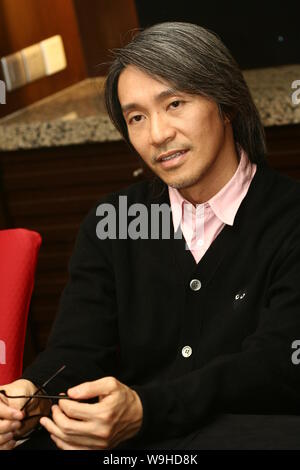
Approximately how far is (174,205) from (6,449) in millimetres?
571

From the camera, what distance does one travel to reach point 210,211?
1.69 meters

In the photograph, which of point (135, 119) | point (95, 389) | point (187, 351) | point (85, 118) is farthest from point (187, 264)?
point (85, 118)

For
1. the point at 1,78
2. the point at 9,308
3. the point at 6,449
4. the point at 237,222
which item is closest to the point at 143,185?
the point at 237,222

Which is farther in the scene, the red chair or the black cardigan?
the red chair

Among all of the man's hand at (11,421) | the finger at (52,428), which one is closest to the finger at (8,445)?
the man's hand at (11,421)

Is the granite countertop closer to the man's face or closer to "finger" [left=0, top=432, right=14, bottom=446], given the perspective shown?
the man's face

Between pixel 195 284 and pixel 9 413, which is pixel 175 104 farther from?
pixel 9 413

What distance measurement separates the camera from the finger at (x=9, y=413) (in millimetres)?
1403

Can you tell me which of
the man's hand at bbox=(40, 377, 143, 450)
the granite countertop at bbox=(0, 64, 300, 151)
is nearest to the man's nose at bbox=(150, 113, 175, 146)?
the man's hand at bbox=(40, 377, 143, 450)

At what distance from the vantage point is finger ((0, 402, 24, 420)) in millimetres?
1403

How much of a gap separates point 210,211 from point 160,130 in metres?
0.19

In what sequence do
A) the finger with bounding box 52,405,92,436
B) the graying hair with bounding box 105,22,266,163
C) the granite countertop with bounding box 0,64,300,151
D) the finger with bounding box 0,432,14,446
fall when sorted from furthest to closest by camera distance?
the granite countertop with bounding box 0,64,300,151
the graying hair with bounding box 105,22,266,163
the finger with bounding box 0,432,14,446
the finger with bounding box 52,405,92,436

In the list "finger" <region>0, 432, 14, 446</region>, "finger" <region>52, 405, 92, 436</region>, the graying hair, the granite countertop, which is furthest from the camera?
the granite countertop

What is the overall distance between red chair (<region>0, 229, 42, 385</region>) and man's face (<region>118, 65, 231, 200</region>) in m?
0.28
